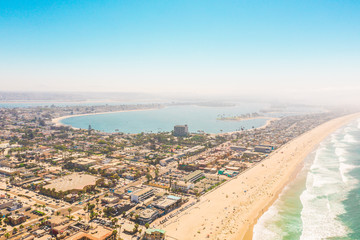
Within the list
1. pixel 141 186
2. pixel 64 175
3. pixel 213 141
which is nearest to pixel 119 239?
pixel 141 186

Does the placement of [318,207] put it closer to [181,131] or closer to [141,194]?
[141,194]

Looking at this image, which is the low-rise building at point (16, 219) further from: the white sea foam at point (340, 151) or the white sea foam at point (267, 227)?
the white sea foam at point (340, 151)

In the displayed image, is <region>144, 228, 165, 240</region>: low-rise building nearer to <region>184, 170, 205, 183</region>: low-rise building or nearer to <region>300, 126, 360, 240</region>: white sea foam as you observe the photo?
<region>300, 126, 360, 240</region>: white sea foam

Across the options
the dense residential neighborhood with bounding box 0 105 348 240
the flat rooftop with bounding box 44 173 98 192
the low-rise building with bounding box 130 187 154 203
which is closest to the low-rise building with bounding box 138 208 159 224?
the dense residential neighborhood with bounding box 0 105 348 240

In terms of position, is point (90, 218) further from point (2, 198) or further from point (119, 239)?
point (2, 198)

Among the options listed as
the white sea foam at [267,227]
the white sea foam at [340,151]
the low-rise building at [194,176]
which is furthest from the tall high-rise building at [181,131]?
the white sea foam at [267,227]

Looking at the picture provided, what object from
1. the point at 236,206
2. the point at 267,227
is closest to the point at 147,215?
the point at 236,206

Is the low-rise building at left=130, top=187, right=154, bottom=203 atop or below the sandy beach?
atop
